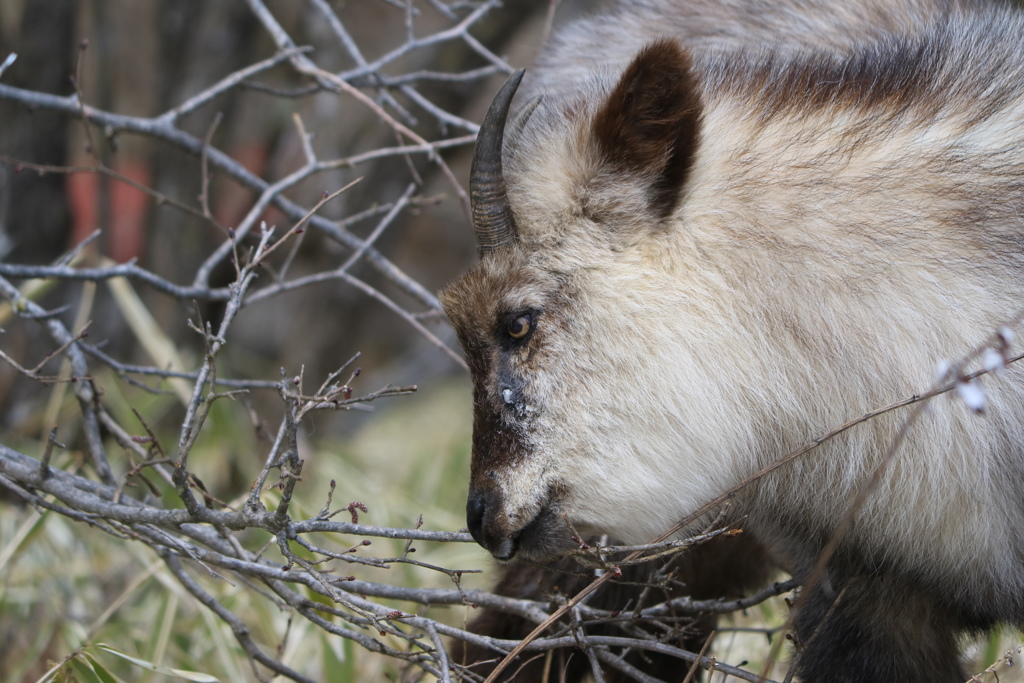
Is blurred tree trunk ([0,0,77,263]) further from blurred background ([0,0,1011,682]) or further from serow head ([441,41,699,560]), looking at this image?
serow head ([441,41,699,560])

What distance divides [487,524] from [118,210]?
4.64m

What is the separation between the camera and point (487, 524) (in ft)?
6.91

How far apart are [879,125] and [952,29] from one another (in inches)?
17.6

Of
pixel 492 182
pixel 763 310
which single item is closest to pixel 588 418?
pixel 763 310

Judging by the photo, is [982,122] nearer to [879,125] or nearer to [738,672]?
[879,125]

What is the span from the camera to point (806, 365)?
2.11 meters

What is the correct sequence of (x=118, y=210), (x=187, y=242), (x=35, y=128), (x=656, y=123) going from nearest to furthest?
1. (x=656, y=123)
2. (x=35, y=128)
3. (x=187, y=242)
4. (x=118, y=210)

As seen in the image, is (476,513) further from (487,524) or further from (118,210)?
(118,210)

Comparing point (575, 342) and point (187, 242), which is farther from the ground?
point (187, 242)

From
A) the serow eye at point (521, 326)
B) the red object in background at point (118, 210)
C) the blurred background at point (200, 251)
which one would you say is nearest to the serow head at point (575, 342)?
the serow eye at point (521, 326)

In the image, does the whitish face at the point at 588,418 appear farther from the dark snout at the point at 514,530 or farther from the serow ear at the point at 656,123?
the serow ear at the point at 656,123

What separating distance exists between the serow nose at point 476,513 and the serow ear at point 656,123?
0.71 metres

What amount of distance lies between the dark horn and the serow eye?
0.58 ft

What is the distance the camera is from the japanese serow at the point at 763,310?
6.73 feet
